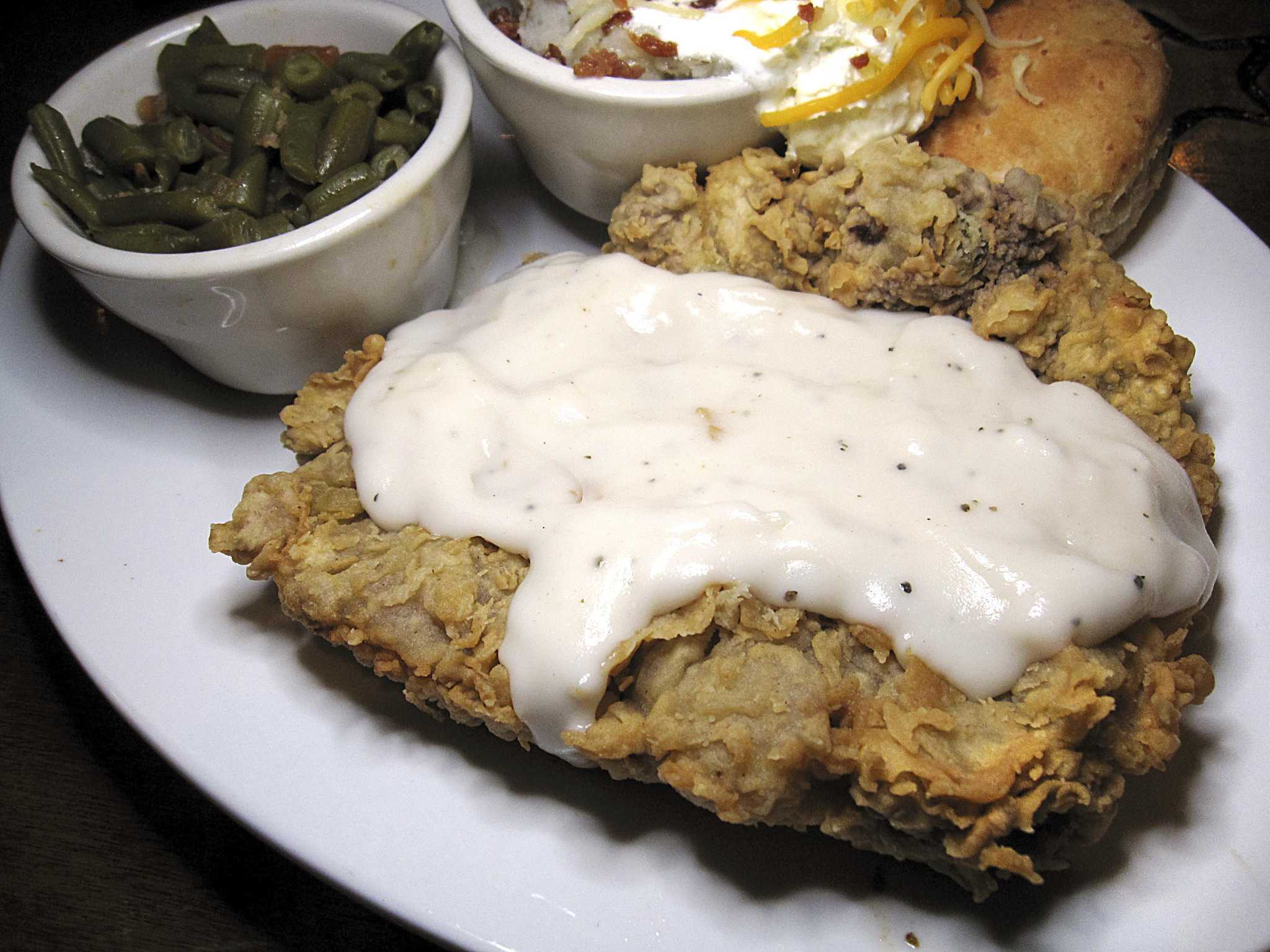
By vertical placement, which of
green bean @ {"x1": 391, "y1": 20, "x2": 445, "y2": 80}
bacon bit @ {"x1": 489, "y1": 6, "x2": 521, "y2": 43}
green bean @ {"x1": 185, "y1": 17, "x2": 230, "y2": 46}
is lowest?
green bean @ {"x1": 185, "y1": 17, "x2": 230, "y2": 46}

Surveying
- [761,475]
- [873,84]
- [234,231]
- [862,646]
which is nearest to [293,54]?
[234,231]

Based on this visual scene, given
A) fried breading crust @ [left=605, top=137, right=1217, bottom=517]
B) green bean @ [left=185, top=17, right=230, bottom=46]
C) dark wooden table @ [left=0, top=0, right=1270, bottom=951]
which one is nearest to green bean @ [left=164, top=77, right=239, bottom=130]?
green bean @ [left=185, top=17, right=230, bottom=46]

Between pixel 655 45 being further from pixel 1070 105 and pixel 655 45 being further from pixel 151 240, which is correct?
pixel 151 240

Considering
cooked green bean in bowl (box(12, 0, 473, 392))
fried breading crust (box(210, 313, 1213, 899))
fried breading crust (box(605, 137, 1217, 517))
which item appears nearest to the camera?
fried breading crust (box(210, 313, 1213, 899))

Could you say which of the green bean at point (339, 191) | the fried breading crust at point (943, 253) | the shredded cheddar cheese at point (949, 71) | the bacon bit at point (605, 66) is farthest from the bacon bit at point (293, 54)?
the shredded cheddar cheese at point (949, 71)

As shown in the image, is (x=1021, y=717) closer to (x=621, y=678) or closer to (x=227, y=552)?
(x=621, y=678)

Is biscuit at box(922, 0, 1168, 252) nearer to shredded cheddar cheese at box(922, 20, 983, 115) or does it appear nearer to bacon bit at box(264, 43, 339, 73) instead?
shredded cheddar cheese at box(922, 20, 983, 115)

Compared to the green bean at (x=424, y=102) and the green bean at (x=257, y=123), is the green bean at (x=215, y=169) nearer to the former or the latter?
the green bean at (x=257, y=123)
